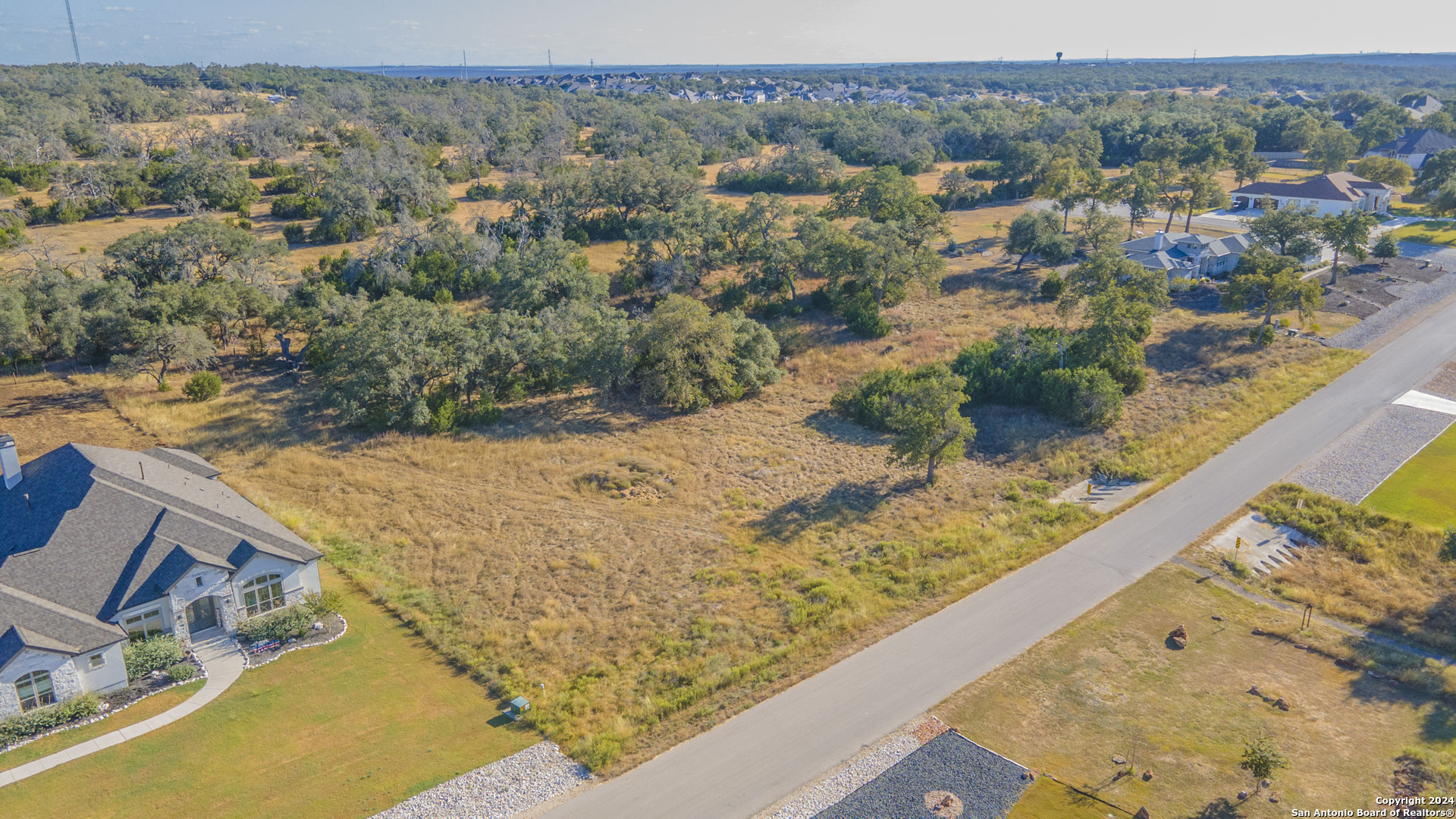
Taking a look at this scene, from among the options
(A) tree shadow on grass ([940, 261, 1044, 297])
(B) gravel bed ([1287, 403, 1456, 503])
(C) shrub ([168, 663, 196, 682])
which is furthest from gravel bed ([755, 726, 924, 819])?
(A) tree shadow on grass ([940, 261, 1044, 297])

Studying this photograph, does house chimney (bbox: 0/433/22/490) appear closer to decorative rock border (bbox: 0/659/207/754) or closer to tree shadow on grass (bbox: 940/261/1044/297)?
decorative rock border (bbox: 0/659/207/754)

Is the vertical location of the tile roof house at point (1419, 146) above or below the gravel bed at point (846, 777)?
above

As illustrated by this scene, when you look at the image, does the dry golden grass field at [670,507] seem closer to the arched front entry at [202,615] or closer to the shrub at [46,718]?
the arched front entry at [202,615]

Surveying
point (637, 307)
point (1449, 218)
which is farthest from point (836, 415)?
point (1449, 218)

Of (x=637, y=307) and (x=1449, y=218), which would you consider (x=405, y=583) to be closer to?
(x=637, y=307)

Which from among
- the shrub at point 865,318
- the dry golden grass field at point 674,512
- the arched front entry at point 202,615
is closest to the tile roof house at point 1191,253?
the dry golden grass field at point 674,512

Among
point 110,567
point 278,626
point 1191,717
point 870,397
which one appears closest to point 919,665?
point 1191,717
